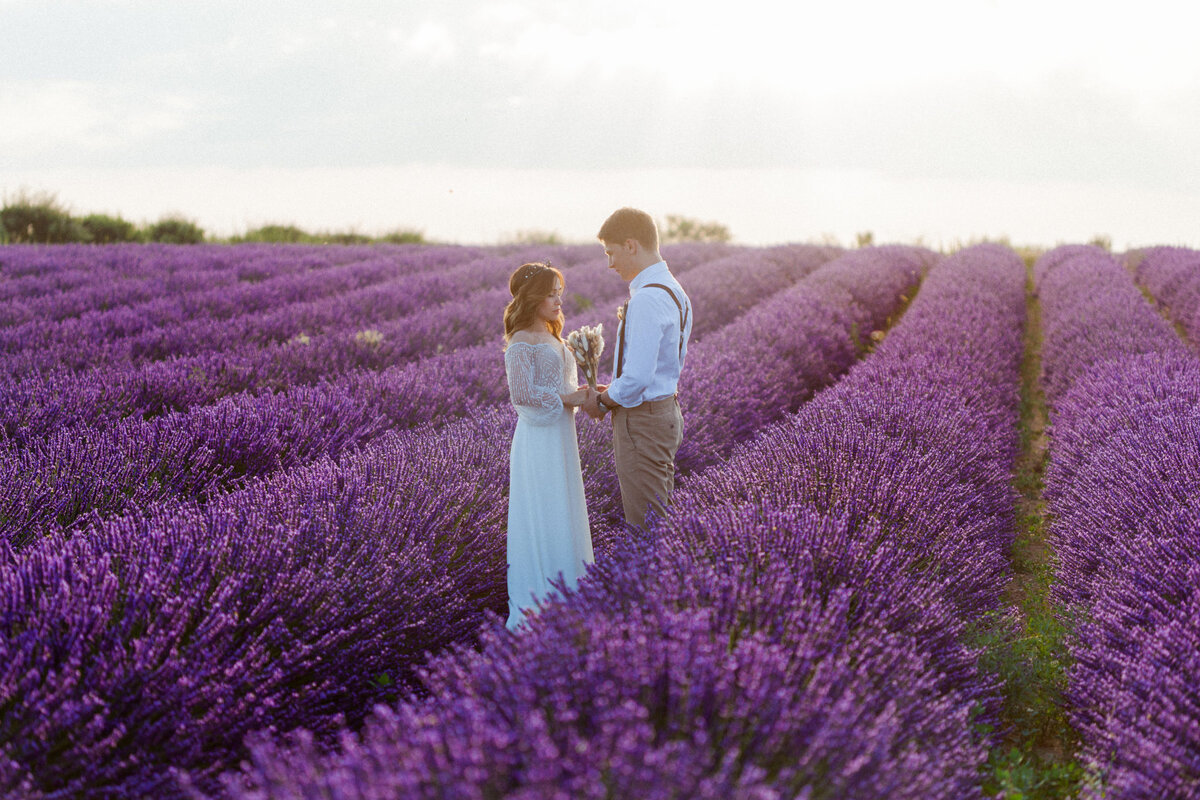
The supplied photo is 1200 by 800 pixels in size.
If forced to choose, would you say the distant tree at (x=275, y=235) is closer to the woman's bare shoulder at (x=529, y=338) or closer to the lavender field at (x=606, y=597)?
the lavender field at (x=606, y=597)

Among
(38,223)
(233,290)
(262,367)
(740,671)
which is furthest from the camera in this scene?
(38,223)

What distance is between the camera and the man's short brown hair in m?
2.78

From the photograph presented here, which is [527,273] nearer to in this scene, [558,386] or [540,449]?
[558,386]

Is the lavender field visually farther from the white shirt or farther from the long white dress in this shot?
the white shirt

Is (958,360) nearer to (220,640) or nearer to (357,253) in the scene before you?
(220,640)

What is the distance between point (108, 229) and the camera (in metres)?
14.6

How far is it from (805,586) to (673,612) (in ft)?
1.50

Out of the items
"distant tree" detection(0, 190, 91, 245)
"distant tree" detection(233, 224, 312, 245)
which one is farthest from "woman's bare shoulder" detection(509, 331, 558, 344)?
"distant tree" detection(233, 224, 312, 245)

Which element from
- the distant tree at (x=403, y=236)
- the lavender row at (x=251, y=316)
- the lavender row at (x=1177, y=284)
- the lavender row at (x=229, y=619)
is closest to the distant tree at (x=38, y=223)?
the distant tree at (x=403, y=236)

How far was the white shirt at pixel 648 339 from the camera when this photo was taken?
8.90 feet

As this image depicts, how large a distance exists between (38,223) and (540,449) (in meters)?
15.1

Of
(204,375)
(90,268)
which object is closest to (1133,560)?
(204,375)

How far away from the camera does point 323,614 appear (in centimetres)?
211

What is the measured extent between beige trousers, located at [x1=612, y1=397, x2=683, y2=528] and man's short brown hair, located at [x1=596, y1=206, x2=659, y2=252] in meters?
0.60
